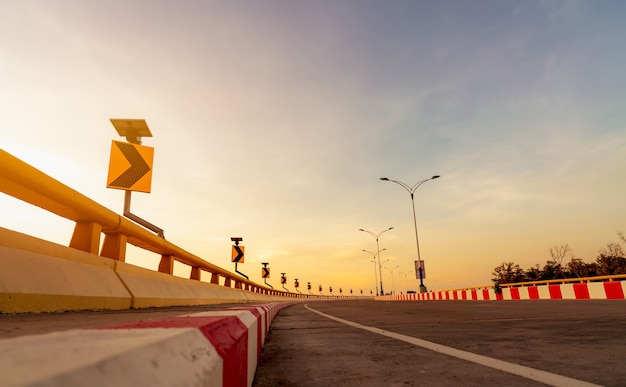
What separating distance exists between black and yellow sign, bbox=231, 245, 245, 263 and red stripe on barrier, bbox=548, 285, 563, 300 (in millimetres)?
14153

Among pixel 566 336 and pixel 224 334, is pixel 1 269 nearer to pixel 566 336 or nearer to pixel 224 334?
pixel 224 334

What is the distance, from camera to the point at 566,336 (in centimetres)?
398

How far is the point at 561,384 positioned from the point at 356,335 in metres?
2.98

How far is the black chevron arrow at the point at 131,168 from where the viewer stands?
240 inches

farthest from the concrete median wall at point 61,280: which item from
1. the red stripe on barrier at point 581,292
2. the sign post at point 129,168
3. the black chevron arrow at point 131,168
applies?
the red stripe on barrier at point 581,292

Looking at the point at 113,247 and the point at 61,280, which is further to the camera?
the point at 113,247

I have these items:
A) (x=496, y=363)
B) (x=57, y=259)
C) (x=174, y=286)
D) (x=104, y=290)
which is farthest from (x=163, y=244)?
(x=496, y=363)

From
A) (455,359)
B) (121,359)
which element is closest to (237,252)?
(455,359)

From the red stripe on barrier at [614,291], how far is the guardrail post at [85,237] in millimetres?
17164

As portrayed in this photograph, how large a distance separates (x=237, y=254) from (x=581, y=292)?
1503cm

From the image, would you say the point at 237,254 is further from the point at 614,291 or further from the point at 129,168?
the point at 614,291

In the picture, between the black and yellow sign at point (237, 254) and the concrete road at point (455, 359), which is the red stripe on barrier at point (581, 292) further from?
the black and yellow sign at point (237, 254)

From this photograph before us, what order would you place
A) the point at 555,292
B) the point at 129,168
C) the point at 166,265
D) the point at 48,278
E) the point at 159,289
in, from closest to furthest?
the point at 48,278 → the point at 129,168 → the point at 159,289 → the point at 166,265 → the point at 555,292

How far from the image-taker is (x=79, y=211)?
4219 mm
